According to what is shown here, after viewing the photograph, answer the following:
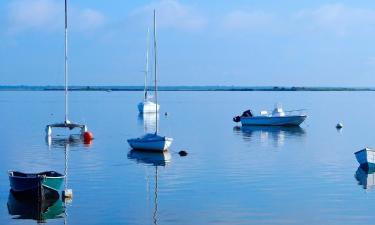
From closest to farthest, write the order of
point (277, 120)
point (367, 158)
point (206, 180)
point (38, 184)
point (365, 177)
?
1. point (38, 184)
2. point (206, 180)
3. point (365, 177)
4. point (367, 158)
5. point (277, 120)

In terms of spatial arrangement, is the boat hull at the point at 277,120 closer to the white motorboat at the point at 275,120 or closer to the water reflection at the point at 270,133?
the white motorboat at the point at 275,120

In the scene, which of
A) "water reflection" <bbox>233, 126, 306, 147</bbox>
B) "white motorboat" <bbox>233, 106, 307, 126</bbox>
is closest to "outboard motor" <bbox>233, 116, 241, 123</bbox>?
"white motorboat" <bbox>233, 106, 307, 126</bbox>

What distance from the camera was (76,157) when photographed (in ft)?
138

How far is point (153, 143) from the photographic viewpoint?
4456 centimetres

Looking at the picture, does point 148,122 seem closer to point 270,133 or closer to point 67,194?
point 270,133

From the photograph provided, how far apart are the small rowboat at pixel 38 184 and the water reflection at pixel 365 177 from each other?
14155mm

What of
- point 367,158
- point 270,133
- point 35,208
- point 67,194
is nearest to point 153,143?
point 367,158

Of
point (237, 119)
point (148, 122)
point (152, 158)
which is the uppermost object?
point (237, 119)

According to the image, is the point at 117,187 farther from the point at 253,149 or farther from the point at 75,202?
the point at 253,149

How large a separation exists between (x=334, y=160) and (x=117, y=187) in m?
16.6

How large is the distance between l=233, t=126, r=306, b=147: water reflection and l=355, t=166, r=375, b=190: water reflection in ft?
50.0

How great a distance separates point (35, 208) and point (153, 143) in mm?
19380

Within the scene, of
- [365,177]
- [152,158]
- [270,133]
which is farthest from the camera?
[270,133]

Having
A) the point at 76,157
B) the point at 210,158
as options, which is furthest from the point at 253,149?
the point at 76,157
